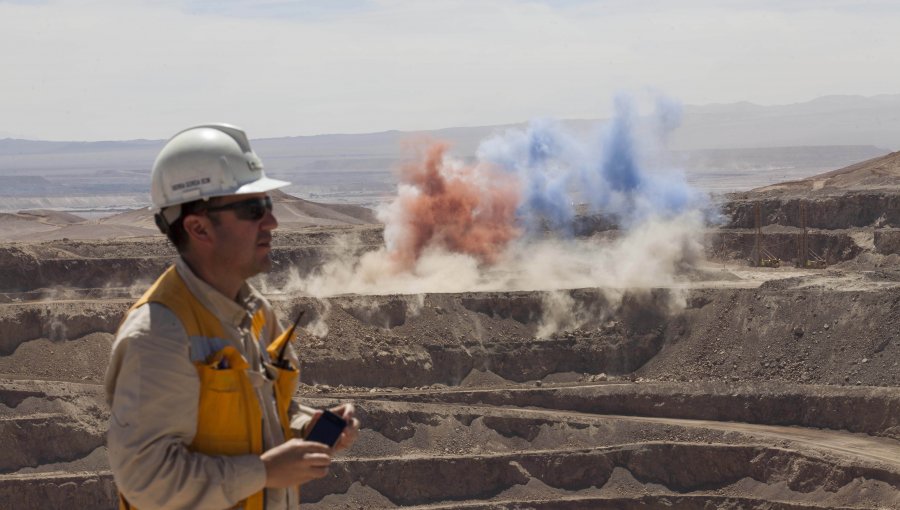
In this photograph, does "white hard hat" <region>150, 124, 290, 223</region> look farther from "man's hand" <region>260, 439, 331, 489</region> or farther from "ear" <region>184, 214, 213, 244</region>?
"man's hand" <region>260, 439, 331, 489</region>

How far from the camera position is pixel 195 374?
584 centimetres

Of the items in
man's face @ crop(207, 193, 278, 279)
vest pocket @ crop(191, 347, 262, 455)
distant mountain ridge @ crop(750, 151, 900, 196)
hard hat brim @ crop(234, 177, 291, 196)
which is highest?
hard hat brim @ crop(234, 177, 291, 196)

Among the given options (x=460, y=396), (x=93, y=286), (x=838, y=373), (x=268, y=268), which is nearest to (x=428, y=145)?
(x=93, y=286)

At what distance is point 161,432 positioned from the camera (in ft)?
18.9

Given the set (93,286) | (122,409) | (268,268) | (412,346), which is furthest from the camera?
(93,286)

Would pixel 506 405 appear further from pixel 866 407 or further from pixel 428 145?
pixel 428 145

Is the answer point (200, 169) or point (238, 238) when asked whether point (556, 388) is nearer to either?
point (238, 238)

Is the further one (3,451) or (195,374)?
(3,451)

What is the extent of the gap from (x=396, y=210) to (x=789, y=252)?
25960 mm

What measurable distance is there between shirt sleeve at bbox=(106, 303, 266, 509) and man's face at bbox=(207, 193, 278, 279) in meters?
0.62

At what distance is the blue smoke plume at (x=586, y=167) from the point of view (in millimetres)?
90375

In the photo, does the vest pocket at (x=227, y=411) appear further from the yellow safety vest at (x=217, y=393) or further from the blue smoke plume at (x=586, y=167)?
the blue smoke plume at (x=586, y=167)

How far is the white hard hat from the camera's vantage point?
617 cm

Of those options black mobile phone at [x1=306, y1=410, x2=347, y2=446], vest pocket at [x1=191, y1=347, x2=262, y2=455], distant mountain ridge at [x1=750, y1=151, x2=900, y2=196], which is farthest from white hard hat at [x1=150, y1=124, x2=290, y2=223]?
distant mountain ridge at [x1=750, y1=151, x2=900, y2=196]
